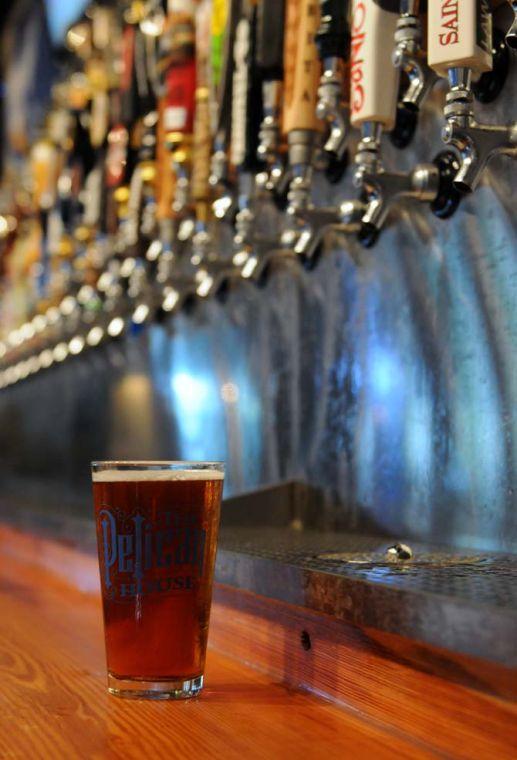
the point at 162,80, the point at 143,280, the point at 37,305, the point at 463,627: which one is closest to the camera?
the point at 463,627

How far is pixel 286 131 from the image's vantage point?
153 centimetres

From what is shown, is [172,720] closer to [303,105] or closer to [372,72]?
[372,72]

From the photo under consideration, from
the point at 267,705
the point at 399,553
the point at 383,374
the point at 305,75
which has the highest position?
the point at 305,75

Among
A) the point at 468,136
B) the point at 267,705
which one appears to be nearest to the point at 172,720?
the point at 267,705

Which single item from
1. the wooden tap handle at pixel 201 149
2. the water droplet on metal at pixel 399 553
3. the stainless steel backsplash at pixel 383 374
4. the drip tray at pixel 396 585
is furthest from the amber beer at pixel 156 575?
the wooden tap handle at pixel 201 149

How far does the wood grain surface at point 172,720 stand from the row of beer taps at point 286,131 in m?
0.55

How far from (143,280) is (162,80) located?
45 cm

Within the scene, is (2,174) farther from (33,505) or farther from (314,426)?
(314,426)

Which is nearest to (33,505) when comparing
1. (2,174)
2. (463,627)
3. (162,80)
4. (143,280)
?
(143,280)

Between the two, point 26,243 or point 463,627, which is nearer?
point 463,627

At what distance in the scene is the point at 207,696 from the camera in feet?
2.93

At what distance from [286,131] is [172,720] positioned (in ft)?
3.08

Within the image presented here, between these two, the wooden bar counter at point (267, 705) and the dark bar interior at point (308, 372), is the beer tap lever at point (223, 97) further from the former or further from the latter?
the wooden bar counter at point (267, 705)

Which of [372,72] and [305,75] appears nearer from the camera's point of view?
[372,72]
